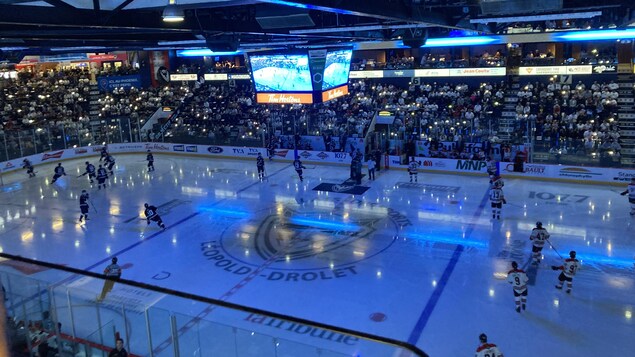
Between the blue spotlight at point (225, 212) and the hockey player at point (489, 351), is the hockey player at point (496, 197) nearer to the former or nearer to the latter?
the blue spotlight at point (225, 212)

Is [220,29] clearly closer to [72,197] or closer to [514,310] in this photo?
[514,310]

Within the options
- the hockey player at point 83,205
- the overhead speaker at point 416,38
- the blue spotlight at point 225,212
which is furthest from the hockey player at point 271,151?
the overhead speaker at point 416,38

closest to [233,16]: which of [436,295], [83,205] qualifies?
[436,295]

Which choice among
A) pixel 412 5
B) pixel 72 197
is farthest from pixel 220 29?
pixel 72 197

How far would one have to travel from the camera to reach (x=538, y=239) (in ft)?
42.6

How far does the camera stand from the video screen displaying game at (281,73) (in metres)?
21.0

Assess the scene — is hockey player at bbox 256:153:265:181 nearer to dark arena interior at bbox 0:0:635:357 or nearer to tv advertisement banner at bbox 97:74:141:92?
dark arena interior at bbox 0:0:635:357

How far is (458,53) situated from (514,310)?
31.3 meters

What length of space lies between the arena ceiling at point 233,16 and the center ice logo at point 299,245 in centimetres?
589

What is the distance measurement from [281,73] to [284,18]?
1173cm

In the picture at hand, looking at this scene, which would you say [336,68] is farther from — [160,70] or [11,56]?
[160,70]

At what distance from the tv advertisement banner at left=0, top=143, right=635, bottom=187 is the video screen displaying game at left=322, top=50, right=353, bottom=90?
464cm

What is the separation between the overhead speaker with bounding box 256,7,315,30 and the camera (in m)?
9.91

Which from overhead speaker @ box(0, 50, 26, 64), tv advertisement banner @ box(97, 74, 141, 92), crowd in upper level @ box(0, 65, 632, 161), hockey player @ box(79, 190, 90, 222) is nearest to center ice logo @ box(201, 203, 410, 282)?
hockey player @ box(79, 190, 90, 222)
